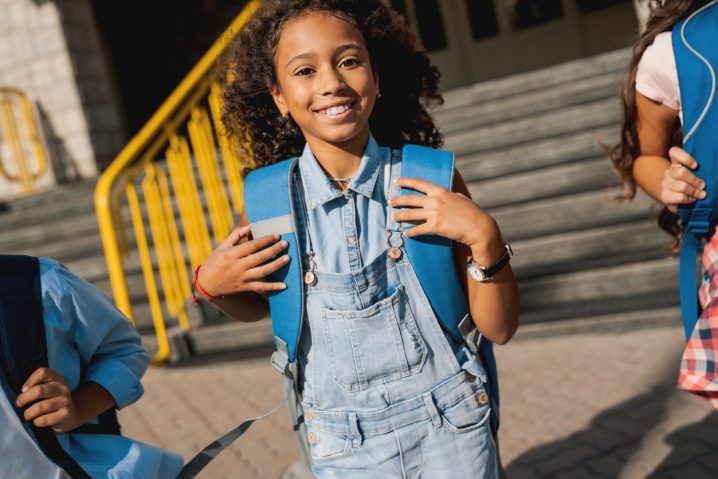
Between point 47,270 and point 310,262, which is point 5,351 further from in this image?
point 310,262

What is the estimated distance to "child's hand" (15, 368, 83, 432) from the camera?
1386 mm

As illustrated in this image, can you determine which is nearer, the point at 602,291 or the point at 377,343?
the point at 377,343

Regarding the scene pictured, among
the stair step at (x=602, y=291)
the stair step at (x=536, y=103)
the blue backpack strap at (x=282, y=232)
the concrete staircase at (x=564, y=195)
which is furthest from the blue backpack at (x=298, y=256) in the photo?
the stair step at (x=536, y=103)

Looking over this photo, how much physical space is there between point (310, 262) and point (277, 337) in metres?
0.16

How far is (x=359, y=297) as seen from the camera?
146cm

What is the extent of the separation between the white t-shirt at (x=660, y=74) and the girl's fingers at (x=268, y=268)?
3.18 feet

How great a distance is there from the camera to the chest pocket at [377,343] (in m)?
1.46

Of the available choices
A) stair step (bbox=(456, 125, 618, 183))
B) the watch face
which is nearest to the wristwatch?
the watch face

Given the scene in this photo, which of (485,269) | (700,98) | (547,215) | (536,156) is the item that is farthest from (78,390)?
(536,156)

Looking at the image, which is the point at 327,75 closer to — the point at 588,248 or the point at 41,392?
the point at 41,392

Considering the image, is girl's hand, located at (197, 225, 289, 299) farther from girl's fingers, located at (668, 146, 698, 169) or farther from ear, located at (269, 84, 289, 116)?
girl's fingers, located at (668, 146, 698, 169)

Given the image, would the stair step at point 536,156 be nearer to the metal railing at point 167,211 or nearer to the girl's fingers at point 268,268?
the metal railing at point 167,211

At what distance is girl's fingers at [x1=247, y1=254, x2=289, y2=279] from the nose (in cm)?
32

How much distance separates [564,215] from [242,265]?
149 inches
